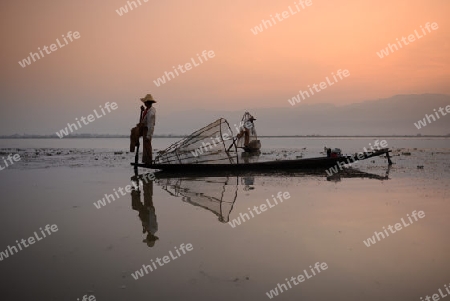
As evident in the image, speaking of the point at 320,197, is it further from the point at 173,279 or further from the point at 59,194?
the point at 59,194

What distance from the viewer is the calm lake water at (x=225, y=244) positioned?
12.9 ft

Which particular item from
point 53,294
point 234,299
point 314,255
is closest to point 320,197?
point 314,255

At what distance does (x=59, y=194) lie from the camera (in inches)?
389

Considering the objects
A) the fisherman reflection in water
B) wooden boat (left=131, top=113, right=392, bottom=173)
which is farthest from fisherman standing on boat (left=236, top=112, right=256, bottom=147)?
the fisherman reflection in water

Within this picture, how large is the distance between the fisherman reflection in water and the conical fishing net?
416 centimetres

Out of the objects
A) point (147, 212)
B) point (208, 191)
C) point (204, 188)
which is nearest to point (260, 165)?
point (204, 188)

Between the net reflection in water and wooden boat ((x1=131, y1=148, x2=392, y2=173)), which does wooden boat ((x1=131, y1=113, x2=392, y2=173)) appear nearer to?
wooden boat ((x1=131, y1=148, x2=392, y2=173))

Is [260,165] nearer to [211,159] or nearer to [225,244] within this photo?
[211,159]

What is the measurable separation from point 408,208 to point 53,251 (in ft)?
23.8

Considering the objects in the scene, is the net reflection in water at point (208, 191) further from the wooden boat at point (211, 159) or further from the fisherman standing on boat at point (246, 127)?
the fisherman standing on boat at point (246, 127)

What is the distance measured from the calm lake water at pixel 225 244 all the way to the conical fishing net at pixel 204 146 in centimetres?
452

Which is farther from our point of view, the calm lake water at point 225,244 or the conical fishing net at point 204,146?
the conical fishing net at point 204,146

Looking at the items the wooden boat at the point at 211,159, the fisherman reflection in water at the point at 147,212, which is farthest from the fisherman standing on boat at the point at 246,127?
the fisherman reflection in water at the point at 147,212

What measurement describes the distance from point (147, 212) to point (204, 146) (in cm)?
764
